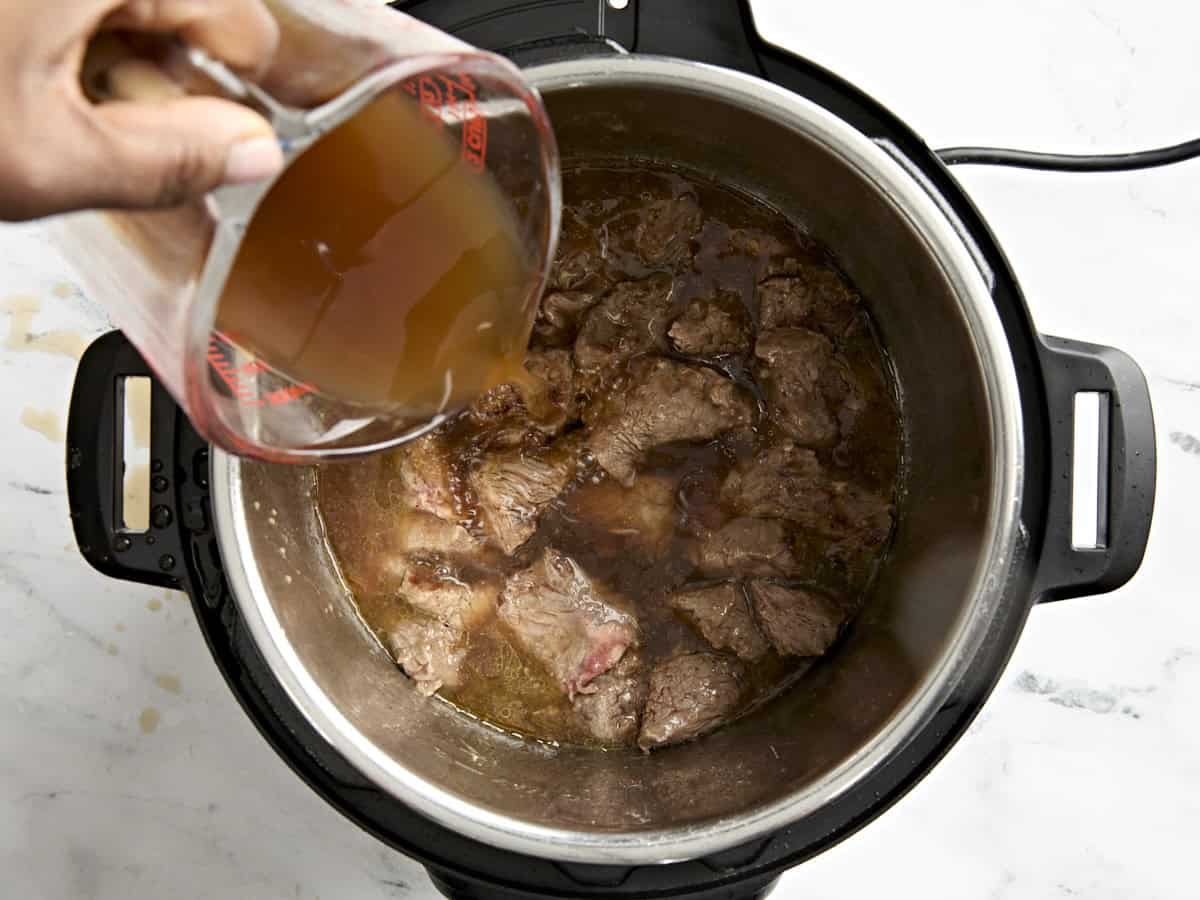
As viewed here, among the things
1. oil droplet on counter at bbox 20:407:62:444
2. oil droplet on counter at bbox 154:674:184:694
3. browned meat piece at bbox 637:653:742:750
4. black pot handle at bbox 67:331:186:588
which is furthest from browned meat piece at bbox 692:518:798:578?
oil droplet on counter at bbox 20:407:62:444

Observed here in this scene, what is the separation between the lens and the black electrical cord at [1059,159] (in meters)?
1.74

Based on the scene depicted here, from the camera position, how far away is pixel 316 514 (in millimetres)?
1768

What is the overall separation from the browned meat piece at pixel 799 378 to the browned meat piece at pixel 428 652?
2.18ft

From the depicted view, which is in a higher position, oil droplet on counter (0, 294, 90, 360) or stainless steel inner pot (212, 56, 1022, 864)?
stainless steel inner pot (212, 56, 1022, 864)

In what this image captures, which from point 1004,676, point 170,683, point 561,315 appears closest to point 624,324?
point 561,315

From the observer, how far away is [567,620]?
5.67ft

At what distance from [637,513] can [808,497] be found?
29 centimetres

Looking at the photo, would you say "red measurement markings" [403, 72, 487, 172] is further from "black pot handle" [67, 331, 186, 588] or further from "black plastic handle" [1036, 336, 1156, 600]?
"black plastic handle" [1036, 336, 1156, 600]

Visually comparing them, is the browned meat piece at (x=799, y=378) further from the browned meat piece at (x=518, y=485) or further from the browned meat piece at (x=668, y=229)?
the browned meat piece at (x=518, y=485)

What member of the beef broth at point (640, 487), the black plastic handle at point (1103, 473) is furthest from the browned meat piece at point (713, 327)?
the black plastic handle at point (1103, 473)

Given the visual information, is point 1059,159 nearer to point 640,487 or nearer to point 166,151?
point 640,487

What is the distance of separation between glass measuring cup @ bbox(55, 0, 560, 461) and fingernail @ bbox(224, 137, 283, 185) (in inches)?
1.9

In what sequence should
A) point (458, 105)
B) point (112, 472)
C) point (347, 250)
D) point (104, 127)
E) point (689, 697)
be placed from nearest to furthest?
point (104, 127) → point (347, 250) → point (458, 105) → point (112, 472) → point (689, 697)

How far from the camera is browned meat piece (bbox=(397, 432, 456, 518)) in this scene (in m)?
1.76
